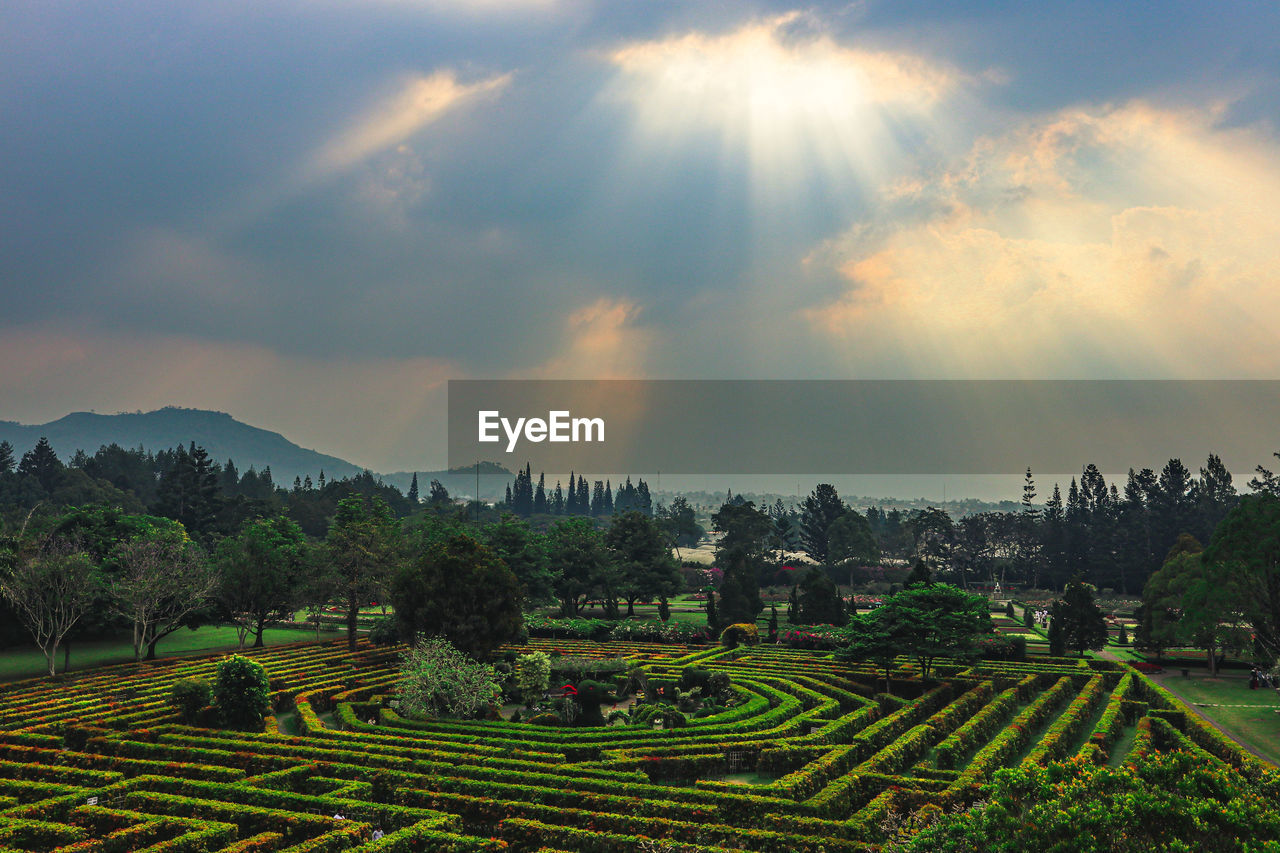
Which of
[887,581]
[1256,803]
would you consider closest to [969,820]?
[1256,803]

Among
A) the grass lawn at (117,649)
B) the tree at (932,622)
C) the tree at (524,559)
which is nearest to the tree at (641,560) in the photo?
the tree at (524,559)

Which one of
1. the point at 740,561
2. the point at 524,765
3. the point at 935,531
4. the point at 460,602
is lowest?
the point at 524,765

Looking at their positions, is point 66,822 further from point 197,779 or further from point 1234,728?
point 1234,728

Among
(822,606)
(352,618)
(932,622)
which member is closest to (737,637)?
(822,606)

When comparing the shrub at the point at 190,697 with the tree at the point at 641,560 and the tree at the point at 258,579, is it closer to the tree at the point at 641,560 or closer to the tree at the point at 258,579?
the tree at the point at 258,579

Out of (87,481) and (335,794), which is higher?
(87,481)

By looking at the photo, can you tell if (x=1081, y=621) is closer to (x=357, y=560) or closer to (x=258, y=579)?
(x=357, y=560)

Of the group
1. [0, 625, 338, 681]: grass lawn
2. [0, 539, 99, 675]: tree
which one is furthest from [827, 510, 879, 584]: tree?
[0, 539, 99, 675]: tree
